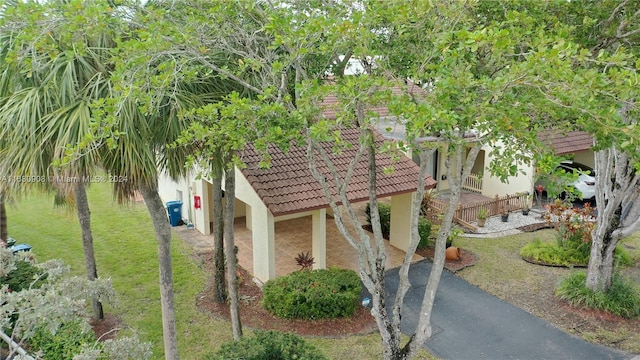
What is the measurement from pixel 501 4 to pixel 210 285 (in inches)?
393

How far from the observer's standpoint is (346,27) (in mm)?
6750

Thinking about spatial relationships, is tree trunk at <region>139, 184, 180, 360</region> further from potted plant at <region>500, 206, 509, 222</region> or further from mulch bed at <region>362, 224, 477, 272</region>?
potted plant at <region>500, 206, 509, 222</region>

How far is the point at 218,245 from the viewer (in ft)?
38.0

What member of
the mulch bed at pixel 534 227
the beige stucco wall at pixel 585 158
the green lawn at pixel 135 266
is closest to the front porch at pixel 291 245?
the green lawn at pixel 135 266

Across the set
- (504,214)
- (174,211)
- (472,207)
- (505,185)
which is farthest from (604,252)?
(174,211)

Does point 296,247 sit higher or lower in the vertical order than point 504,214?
lower

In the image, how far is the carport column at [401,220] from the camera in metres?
15.7

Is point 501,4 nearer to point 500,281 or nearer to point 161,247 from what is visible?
point 161,247

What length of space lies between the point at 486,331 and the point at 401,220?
5460mm

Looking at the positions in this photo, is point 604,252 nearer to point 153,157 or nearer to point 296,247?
point 296,247

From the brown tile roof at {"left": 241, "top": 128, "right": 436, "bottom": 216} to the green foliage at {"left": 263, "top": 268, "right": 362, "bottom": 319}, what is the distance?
1840 mm

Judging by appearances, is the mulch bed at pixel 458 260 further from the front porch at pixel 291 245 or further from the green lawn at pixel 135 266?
the green lawn at pixel 135 266

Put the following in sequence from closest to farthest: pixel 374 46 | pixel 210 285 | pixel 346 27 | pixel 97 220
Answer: pixel 346 27 < pixel 374 46 < pixel 210 285 < pixel 97 220

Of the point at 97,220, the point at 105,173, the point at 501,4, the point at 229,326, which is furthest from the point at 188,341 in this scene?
the point at 97,220
